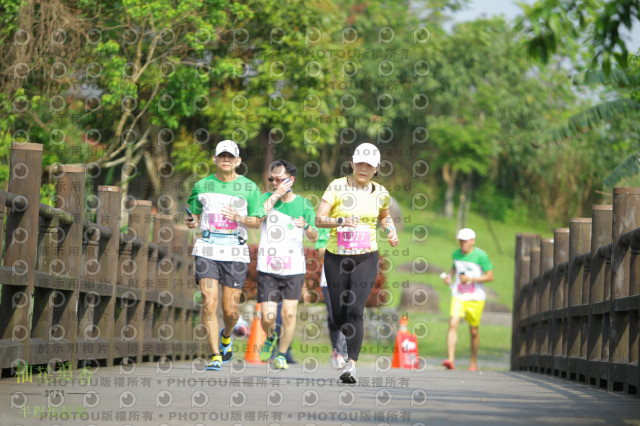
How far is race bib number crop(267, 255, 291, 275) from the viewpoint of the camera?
11.2 metres

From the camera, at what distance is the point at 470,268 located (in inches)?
611

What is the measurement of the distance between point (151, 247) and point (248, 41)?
29.6 ft

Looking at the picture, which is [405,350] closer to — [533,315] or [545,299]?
[533,315]

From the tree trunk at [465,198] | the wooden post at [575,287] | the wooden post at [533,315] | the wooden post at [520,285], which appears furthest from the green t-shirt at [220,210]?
the tree trunk at [465,198]

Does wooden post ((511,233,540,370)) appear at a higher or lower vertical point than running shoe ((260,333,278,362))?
higher

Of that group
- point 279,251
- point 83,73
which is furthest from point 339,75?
point 279,251

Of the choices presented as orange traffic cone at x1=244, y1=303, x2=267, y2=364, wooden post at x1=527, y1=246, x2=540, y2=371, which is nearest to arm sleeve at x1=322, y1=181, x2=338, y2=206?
wooden post at x1=527, y1=246, x2=540, y2=371

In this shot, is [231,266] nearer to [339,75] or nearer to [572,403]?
[572,403]

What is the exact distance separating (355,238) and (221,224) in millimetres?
1647

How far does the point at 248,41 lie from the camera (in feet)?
67.0

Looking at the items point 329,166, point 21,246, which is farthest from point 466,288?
point 329,166

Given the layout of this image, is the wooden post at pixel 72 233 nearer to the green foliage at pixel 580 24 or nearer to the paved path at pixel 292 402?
the paved path at pixel 292 402

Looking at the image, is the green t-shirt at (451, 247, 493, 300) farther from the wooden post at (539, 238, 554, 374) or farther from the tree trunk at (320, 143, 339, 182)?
the tree trunk at (320, 143, 339, 182)

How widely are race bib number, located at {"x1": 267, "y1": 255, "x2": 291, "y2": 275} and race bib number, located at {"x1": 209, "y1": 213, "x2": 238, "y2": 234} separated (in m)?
1.16
